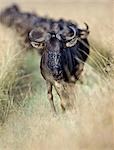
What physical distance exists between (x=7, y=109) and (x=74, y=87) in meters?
1.08

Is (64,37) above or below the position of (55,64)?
above

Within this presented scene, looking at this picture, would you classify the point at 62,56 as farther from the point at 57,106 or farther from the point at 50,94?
the point at 57,106

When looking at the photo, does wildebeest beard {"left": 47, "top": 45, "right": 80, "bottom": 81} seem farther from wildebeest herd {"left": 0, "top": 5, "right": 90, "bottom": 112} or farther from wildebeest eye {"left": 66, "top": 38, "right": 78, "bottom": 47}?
wildebeest eye {"left": 66, "top": 38, "right": 78, "bottom": 47}

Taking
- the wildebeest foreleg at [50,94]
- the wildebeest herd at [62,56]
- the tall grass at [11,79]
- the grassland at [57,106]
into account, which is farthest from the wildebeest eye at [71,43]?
the tall grass at [11,79]

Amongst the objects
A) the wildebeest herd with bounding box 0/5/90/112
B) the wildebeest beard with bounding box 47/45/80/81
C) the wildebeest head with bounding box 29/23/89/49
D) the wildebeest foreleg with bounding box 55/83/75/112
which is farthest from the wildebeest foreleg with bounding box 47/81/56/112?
the wildebeest head with bounding box 29/23/89/49

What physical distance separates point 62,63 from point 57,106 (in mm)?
718

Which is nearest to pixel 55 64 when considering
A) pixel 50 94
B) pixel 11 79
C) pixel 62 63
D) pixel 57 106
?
pixel 62 63

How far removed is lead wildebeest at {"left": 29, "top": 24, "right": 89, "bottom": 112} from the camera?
10281 millimetres

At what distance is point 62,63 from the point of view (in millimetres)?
10562

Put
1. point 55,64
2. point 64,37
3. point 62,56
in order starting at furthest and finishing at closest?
point 64,37, point 62,56, point 55,64

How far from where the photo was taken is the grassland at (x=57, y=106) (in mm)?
8734

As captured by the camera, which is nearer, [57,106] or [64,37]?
[57,106]

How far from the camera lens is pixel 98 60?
1088 centimetres

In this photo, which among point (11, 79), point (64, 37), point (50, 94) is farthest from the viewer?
point (11, 79)
